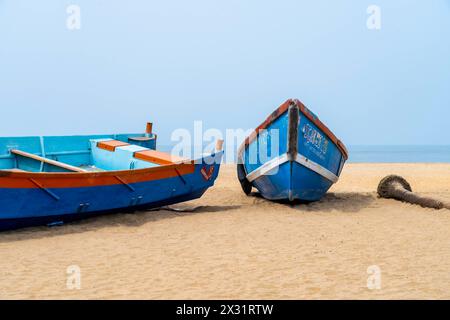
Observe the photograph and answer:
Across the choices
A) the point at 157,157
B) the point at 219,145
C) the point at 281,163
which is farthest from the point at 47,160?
the point at 281,163

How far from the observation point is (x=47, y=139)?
9.03m

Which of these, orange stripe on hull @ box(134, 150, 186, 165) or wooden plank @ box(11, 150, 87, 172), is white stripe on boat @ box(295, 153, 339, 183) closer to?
orange stripe on hull @ box(134, 150, 186, 165)

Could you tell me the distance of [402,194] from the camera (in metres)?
9.23

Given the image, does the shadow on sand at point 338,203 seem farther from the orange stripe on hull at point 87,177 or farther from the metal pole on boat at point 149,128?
the metal pole on boat at point 149,128

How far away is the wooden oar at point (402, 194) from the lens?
833cm

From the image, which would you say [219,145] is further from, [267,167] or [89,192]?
[89,192]

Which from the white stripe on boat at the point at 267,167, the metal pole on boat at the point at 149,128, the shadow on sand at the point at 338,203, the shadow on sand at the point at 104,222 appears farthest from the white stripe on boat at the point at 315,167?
the metal pole on boat at the point at 149,128

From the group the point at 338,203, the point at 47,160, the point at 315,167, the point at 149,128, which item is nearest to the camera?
the point at 47,160

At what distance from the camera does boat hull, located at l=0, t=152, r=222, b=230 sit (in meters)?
5.83

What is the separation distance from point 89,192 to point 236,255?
279 cm

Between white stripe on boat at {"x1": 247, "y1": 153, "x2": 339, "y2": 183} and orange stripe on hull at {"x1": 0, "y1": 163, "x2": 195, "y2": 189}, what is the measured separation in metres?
1.53

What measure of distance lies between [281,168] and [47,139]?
16.8 ft
